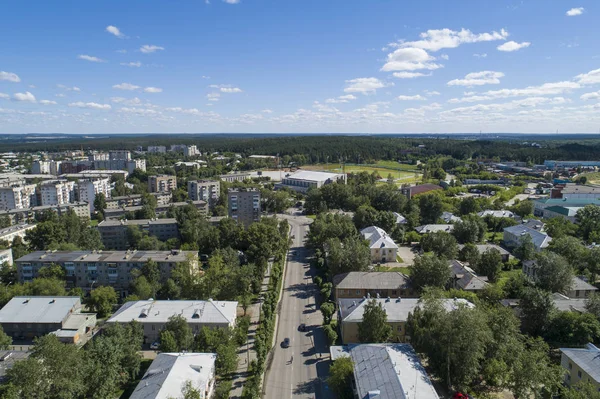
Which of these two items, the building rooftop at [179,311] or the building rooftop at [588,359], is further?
the building rooftop at [179,311]

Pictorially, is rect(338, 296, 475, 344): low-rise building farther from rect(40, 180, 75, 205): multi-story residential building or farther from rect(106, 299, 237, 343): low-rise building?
rect(40, 180, 75, 205): multi-story residential building

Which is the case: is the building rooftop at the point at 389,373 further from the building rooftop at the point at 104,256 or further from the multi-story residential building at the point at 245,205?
the multi-story residential building at the point at 245,205

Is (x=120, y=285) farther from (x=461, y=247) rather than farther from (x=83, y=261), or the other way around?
(x=461, y=247)

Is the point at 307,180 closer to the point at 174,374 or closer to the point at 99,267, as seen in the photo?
the point at 99,267

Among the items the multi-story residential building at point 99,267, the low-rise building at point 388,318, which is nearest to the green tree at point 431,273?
the low-rise building at point 388,318

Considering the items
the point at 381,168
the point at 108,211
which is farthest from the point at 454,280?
the point at 381,168

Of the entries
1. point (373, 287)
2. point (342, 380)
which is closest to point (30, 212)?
point (373, 287)
